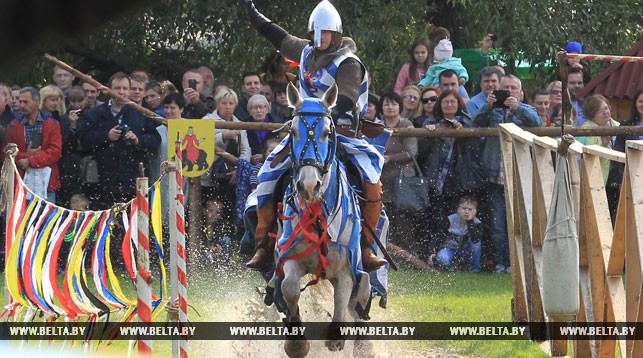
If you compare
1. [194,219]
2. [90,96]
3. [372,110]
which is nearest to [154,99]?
[90,96]

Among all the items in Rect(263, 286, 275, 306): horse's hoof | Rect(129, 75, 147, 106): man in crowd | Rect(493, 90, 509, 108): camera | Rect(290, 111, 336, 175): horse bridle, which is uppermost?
Rect(290, 111, 336, 175): horse bridle

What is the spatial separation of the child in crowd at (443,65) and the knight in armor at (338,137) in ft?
14.9

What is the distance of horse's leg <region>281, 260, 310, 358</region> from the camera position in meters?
7.07

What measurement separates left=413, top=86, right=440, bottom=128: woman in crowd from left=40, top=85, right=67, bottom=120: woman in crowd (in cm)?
370

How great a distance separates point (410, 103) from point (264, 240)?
4677mm

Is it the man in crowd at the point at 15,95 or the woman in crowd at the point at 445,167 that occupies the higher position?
the man in crowd at the point at 15,95

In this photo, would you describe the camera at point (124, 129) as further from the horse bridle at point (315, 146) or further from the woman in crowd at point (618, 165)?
the woman in crowd at point (618, 165)

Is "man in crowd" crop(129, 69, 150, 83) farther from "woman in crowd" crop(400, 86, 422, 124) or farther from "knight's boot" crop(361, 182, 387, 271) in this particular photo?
"knight's boot" crop(361, 182, 387, 271)

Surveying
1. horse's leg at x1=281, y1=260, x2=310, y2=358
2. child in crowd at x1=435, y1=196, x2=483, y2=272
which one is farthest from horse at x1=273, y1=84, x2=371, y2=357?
child in crowd at x1=435, y1=196, x2=483, y2=272

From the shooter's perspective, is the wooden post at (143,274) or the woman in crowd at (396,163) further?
the woman in crowd at (396,163)

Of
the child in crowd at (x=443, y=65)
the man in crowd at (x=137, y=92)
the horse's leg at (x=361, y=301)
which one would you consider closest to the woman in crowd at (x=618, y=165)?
the child in crowd at (x=443, y=65)

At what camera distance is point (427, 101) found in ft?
39.4

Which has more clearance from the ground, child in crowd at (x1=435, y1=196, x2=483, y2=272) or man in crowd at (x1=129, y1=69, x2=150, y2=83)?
man in crowd at (x1=129, y1=69, x2=150, y2=83)

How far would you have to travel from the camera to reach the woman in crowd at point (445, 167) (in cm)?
1172
